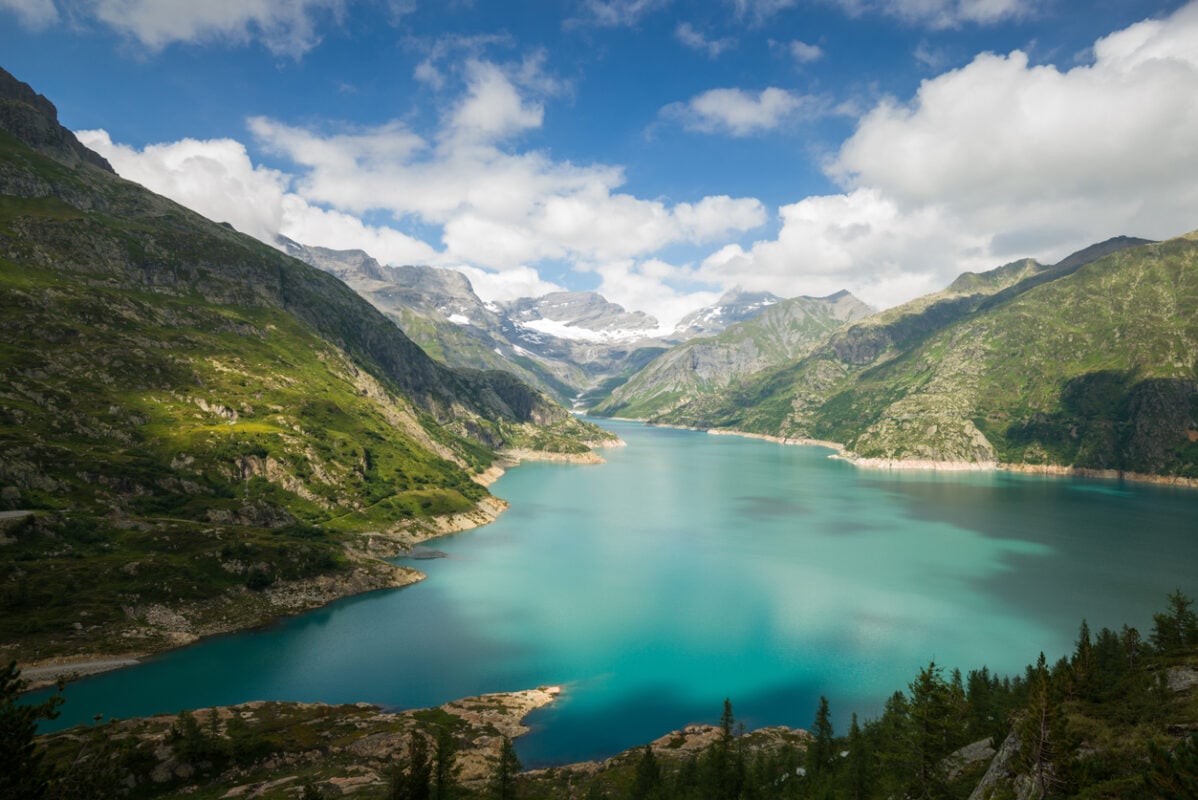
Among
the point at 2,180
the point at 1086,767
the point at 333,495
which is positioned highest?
the point at 2,180

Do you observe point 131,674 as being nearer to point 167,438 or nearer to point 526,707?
point 526,707

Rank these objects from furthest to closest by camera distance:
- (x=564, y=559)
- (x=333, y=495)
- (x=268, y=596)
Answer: (x=333, y=495)
(x=564, y=559)
(x=268, y=596)

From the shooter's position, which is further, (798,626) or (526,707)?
(798,626)

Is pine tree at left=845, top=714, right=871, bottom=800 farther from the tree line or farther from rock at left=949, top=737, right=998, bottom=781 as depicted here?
rock at left=949, top=737, right=998, bottom=781

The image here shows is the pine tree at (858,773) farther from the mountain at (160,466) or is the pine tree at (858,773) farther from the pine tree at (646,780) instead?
the mountain at (160,466)

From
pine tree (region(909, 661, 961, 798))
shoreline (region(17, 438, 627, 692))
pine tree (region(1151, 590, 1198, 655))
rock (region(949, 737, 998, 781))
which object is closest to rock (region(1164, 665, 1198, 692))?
pine tree (region(909, 661, 961, 798))

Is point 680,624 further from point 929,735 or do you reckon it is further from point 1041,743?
point 1041,743

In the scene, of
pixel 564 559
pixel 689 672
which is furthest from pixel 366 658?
pixel 564 559
